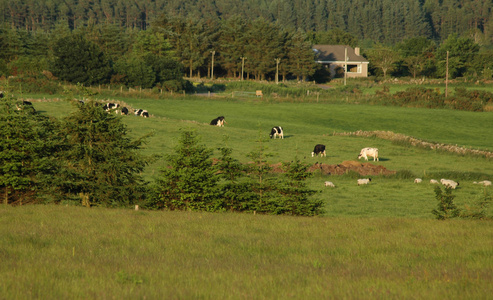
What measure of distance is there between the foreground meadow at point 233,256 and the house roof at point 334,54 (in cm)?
12725

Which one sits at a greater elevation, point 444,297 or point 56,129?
point 56,129

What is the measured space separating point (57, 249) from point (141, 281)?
310cm

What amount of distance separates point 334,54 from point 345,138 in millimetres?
98075

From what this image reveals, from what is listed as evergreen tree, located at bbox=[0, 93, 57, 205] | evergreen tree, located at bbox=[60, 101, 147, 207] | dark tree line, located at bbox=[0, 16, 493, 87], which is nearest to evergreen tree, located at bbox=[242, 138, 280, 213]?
evergreen tree, located at bbox=[60, 101, 147, 207]

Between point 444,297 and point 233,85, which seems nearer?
point 444,297

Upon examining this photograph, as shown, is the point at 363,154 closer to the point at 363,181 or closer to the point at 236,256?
the point at 363,181

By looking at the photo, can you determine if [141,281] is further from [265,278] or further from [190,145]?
[190,145]

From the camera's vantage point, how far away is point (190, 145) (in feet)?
59.1

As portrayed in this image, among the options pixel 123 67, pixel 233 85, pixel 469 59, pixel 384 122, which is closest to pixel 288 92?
pixel 233 85

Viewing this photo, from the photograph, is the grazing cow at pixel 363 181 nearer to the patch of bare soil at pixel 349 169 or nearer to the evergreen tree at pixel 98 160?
the patch of bare soil at pixel 349 169

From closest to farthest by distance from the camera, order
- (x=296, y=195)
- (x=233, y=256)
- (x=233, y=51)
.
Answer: (x=233, y=256), (x=296, y=195), (x=233, y=51)

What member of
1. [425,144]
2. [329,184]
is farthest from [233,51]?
[329,184]

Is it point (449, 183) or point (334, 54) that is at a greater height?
point (334, 54)

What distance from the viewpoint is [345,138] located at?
48.6 metres
